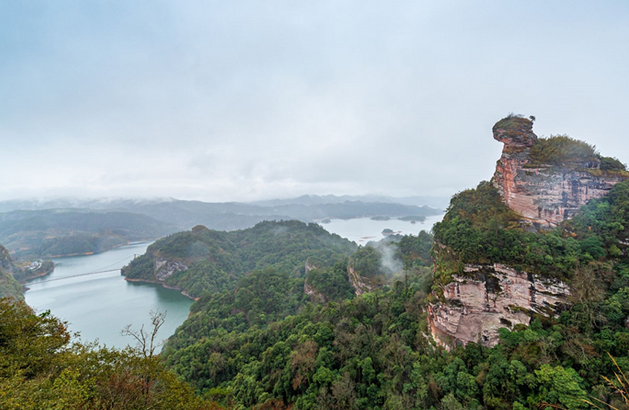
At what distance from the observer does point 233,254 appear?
256 ft

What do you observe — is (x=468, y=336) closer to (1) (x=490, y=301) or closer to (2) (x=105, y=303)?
(1) (x=490, y=301)

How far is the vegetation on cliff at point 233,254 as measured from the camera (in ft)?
200

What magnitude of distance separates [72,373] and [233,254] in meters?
74.5

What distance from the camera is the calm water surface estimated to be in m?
40.8

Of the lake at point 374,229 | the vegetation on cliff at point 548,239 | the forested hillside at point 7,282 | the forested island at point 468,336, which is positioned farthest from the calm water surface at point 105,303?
the lake at point 374,229

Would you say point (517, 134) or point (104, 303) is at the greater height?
point (517, 134)

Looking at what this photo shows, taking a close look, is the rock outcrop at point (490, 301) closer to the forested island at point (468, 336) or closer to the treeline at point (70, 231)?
the forested island at point (468, 336)

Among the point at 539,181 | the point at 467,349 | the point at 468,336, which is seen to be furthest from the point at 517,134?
the point at 467,349

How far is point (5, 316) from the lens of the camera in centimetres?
923

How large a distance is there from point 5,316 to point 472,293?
22676 mm

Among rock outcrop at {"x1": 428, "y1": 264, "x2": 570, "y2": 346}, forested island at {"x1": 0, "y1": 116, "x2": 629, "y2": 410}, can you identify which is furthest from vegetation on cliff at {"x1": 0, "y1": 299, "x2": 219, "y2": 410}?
rock outcrop at {"x1": 428, "y1": 264, "x2": 570, "y2": 346}

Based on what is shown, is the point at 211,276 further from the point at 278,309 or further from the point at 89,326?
the point at 278,309

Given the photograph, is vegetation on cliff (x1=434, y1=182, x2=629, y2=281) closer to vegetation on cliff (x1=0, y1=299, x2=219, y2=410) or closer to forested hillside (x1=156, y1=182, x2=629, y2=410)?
forested hillside (x1=156, y1=182, x2=629, y2=410)

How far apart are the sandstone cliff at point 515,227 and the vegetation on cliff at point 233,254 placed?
136ft
